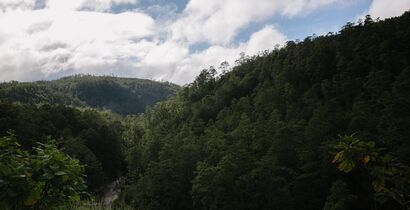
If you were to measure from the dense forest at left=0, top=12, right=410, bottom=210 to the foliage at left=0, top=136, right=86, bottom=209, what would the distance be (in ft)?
0.05

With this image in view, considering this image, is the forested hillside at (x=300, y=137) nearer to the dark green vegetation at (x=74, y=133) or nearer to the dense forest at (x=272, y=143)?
the dense forest at (x=272, y=143)

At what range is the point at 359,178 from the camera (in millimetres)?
50062

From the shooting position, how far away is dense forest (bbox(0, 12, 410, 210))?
555 centimetres

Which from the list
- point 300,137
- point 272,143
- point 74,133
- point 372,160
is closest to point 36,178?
point 372,160

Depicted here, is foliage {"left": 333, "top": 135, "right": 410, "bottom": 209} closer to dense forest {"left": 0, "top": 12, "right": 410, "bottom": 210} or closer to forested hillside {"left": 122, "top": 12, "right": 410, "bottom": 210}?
dense forest {"left": 0, "top": 12, "right": 410, "bottom": 210}

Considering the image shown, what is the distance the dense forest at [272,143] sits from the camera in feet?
18.2

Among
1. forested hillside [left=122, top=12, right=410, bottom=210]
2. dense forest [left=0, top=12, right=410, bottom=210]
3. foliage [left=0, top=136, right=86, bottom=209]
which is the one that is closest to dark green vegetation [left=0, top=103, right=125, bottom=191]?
dense forest [left=0, top=12, right=410, bottom=210]

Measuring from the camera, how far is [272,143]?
181ft

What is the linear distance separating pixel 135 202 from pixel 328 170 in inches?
1189

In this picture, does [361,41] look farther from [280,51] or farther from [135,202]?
[135,202]

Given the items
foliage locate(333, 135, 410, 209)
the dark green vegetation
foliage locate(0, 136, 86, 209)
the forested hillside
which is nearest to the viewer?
foliage locate(333, 135, 410, 209)

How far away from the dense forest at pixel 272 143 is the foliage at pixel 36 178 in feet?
0.05

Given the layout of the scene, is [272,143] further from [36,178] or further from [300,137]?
[36,178]

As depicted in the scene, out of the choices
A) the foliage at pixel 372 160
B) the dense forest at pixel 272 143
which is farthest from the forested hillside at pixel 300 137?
the foliage at pixel 372 160
